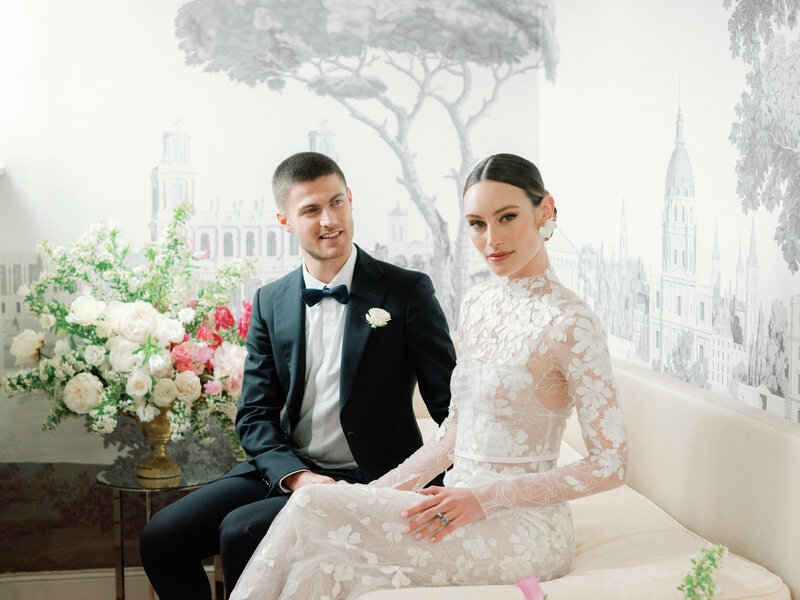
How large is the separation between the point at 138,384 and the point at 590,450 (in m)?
1.64

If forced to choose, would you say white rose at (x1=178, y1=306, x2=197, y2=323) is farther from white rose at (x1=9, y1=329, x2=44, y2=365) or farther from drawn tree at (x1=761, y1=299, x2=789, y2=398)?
drawn tree at (x1=761, y1=299, x2=789, y2=398)

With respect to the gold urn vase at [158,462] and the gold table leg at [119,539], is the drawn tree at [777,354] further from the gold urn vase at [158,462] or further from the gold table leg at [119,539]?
the gold table leg at [119,539]

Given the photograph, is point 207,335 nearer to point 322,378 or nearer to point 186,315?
point 186,315

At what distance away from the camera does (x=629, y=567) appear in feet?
6.81

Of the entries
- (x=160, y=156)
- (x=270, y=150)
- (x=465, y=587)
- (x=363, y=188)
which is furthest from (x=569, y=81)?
(x=465, y=587)

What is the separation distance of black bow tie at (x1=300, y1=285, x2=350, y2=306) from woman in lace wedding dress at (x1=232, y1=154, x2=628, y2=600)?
56cm

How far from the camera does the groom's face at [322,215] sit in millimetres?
2639

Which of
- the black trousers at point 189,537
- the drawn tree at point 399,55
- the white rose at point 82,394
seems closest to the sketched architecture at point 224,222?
the drawn tree at point 399,55

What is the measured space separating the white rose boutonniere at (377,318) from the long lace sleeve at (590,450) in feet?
2.40

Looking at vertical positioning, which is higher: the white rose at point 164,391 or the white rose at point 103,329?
the white rose at point 103,329

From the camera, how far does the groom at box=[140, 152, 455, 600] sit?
254 cm

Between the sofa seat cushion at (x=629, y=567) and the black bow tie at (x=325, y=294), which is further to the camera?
the black bow tie at (x=325, y=294)

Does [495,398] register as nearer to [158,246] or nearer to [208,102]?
[158,246]

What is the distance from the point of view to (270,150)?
12.9 feet
